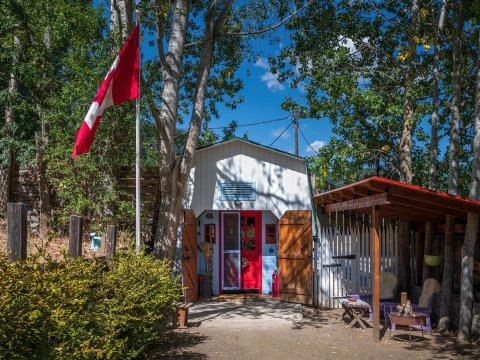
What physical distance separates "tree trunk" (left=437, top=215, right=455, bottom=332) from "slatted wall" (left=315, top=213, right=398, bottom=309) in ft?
7.90

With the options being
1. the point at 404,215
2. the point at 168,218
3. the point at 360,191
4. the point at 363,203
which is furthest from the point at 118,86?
the point at 404,215

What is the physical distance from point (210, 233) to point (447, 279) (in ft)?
21.3

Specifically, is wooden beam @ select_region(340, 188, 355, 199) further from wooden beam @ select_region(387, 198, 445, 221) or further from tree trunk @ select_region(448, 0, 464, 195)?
tree trunk @ select_region(448, 0, 464, 195)

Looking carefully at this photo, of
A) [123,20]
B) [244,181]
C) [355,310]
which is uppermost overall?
[123,20]

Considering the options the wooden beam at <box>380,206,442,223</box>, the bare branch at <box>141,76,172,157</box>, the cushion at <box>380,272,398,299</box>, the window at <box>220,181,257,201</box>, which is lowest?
the cushion at <box>380,272,398,299</box>

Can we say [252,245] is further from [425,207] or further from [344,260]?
[425,207]

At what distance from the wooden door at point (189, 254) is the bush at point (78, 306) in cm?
349

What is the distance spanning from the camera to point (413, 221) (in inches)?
447

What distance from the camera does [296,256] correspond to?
39.3 feet

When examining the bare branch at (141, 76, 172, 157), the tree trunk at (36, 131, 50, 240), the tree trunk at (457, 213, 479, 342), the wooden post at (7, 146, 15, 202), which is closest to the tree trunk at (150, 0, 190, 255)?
the bare branch at (141, 76, 172, 157)

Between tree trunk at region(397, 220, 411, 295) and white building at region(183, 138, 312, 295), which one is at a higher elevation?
white building at region(183, 138, 312, 295)

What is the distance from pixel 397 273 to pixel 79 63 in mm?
8433

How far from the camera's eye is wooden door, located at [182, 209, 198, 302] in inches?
464

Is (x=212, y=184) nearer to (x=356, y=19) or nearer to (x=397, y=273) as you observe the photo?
(x=397, y=273)
